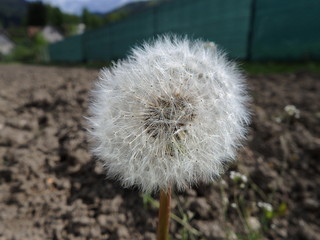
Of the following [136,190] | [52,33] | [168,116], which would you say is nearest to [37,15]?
[52,33]

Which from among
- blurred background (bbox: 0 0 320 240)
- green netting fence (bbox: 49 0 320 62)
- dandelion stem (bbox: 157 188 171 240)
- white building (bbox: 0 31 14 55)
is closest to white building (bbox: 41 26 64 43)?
white building (bbox: 0 31 14 55)

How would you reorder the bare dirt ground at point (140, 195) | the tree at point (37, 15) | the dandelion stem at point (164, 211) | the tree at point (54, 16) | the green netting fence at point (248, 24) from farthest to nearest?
the tree at point (54, 16), the tree at point (37, 15), the green netting fence at point (248, 24), the bare dirt ground at point (140, 195), the dandelion stem at point (164, 211)

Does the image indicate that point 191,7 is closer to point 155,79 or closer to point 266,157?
point 266,157

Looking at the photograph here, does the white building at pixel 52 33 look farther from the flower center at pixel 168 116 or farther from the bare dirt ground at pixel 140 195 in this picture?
the flower center at pixel 168 116

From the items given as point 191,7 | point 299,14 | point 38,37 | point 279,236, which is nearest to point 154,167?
point 279,236

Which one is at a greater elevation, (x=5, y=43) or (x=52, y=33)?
(x=52, y=33)

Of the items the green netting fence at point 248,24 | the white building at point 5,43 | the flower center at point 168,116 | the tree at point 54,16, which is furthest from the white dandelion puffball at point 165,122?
the tree at point 54,16

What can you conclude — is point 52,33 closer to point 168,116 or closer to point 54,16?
point 54,16
